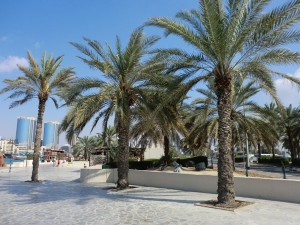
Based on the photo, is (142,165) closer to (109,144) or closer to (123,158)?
(109,144)

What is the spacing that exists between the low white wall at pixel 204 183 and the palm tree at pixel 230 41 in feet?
7.70

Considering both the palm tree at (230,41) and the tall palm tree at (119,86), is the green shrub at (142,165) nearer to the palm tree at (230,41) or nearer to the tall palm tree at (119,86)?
the tall palm tree at (119,86)

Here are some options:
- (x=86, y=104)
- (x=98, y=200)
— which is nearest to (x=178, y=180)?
(x=98, y=200)

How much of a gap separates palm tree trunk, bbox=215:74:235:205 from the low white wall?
2331 mm

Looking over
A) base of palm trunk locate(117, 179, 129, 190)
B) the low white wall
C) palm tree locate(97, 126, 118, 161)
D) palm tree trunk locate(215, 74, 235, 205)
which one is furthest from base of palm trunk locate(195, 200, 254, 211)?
palm tree locate(97, 126, 118, 161)

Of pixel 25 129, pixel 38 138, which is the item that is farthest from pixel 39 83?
pixel 25 129

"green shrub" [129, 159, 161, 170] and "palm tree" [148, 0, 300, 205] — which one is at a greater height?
"palm tree" [148, 0, 300, 205]

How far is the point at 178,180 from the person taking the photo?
15859 millimetres

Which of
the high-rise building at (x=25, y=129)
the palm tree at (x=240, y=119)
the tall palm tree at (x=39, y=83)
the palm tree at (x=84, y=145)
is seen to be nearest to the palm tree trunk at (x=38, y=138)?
the tall palm tree at (x=39, y=83)

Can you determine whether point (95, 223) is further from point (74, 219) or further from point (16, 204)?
point (16, 204)

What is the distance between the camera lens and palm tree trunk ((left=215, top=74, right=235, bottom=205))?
1070 centimetres

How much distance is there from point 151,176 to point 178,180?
2.30 meters

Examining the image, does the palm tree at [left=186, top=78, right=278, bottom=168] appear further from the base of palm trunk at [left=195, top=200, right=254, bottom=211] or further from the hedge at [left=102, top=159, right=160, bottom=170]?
the base of palm trunk at [left=195, top=200, right=254, bottom=211]

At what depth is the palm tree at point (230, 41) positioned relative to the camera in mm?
10430
